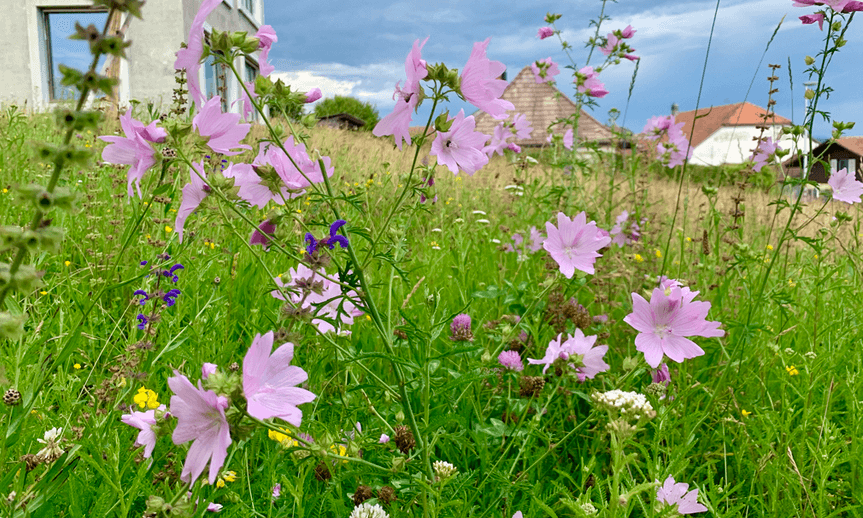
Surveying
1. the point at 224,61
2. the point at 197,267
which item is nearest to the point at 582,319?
the point at 224,61

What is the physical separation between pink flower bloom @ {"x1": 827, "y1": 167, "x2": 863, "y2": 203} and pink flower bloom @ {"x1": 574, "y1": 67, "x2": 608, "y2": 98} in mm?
1138

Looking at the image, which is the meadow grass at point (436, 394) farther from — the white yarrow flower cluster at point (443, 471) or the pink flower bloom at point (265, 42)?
the pink flower bloom at point (265, 42)

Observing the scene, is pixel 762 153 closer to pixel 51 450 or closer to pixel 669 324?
pixel 669 324

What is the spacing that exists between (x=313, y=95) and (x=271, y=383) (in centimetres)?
67

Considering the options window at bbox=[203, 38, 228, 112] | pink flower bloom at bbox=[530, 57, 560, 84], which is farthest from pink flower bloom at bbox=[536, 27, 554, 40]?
window at bbox=[203, 38, 228, 112]

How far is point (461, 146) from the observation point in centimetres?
130

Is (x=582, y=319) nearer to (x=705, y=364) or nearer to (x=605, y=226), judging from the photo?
(x=705, y=364)

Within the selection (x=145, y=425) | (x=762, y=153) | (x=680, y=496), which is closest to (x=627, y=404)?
(x=680, y=496)

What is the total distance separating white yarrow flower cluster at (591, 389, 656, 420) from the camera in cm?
108

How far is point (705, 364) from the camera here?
2.28m

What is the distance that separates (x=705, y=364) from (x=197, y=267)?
2.11m

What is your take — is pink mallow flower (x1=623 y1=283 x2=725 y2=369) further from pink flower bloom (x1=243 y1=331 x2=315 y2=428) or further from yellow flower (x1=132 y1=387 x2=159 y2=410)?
yellow flower (x1=132 y1=387 x2=159 y2=410)

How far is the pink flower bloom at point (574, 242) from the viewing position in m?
1.50

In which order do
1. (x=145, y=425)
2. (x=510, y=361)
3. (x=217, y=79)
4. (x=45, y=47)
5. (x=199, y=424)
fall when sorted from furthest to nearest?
(x=45, y=47) < (x=217, y=79) < (x=510, y=361) < (x=145, y=425) < (x=199, y=424)
